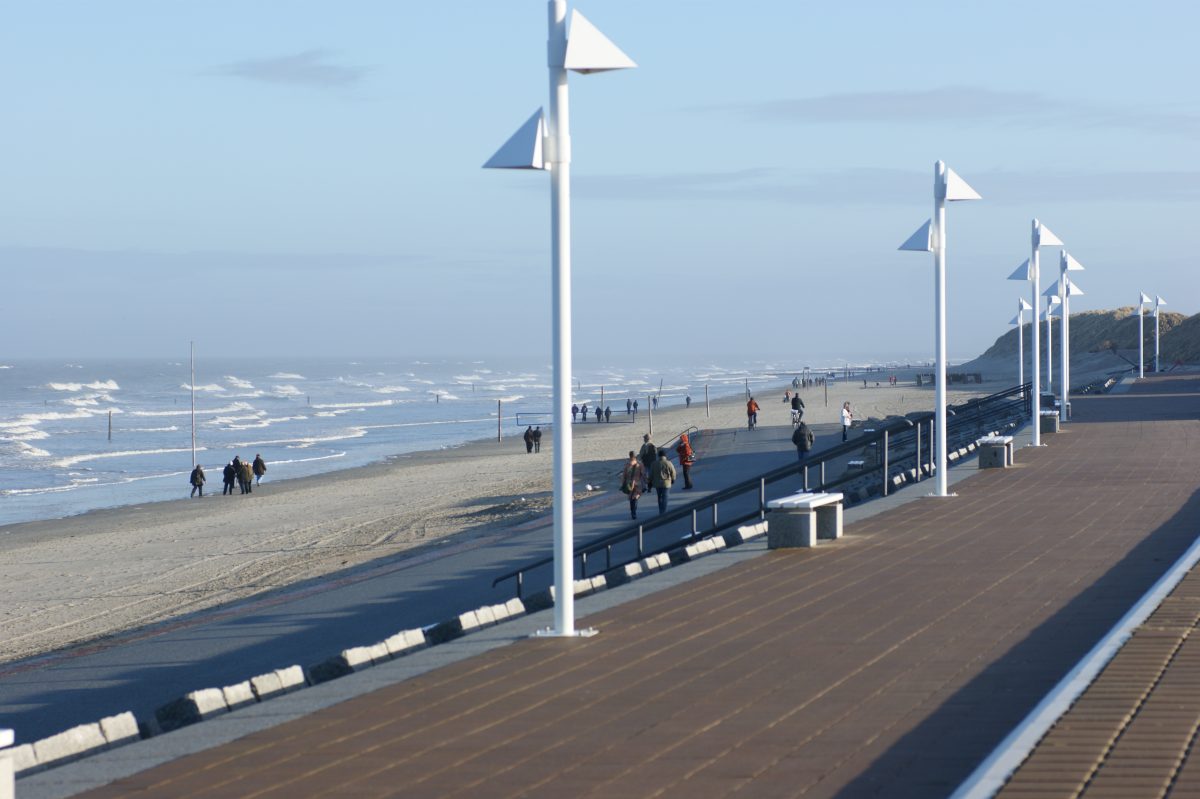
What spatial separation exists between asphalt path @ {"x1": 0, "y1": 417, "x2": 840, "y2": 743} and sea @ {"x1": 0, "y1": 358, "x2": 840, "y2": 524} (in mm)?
20116

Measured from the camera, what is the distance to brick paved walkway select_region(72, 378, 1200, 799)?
5.11 metres

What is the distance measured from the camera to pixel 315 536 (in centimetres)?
2862

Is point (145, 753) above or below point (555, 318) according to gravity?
below

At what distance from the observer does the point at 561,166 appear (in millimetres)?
7984

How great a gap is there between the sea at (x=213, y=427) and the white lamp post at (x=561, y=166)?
32592 mm

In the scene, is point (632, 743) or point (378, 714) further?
point (378, 714)

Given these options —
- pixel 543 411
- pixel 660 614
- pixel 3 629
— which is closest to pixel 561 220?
pixel 660 614

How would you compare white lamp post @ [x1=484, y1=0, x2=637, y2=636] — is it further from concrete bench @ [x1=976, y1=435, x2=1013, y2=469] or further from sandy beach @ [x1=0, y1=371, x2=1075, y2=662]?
concrete bench @ [x1=976, y1=435, x2=1013, y2=469]

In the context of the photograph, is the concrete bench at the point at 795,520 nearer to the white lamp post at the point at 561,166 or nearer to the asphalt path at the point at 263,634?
the white lamp post at the point at 561,166

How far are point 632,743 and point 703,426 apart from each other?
193 feet

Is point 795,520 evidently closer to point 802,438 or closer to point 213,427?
point 802,438

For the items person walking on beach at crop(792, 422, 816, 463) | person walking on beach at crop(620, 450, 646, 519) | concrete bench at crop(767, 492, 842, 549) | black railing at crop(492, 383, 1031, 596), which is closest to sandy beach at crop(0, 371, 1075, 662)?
person walking on beach at crop(620, 450, 646, 519)

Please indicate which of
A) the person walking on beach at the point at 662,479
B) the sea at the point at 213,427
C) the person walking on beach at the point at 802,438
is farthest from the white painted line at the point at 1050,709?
the sea at the point at 213,427

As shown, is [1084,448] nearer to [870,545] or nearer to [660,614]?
[870,545]
